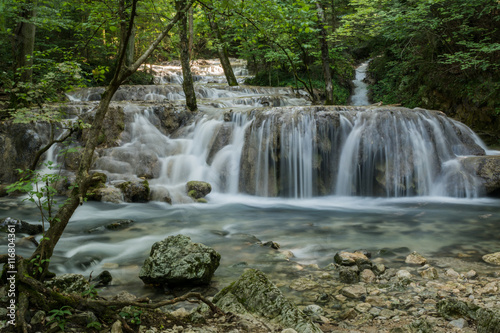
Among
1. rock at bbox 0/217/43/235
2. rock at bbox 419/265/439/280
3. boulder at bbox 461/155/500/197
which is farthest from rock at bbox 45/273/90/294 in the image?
boulder at bbox 461/155/500/197

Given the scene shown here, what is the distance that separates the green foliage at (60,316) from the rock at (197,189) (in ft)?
24.7

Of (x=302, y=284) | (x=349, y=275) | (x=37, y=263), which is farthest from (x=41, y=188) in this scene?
(x=349, y=275)

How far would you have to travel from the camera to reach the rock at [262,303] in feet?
8.78

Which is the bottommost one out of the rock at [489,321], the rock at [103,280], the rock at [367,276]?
the rock at [103,280]

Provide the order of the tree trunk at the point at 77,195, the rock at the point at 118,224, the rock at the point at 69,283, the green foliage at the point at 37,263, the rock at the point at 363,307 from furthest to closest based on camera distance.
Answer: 1. the rock at the point at 118,224
2. the rock at the point at 363,307
3. the rock at the point at 69,283
4. the tree trunk at the point at 77,195
5. the green foliage at the point at 37,263

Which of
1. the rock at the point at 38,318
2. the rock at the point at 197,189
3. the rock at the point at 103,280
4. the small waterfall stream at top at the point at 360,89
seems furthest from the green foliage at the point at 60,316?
the small waterfall stream at top at the point at 360,89

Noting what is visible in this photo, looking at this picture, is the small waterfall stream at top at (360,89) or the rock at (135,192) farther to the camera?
the small waterfall stream at top at (360,89)

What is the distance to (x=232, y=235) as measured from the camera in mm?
6566

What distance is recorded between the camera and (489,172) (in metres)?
9.20

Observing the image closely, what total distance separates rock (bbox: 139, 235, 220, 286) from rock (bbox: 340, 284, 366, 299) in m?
1.53

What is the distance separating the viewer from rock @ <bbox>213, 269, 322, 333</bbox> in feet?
8.78

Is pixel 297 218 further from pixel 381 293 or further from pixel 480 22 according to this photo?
pixel 480 22

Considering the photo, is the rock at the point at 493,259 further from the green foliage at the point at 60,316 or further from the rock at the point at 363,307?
the green foliage at the point at 60,316

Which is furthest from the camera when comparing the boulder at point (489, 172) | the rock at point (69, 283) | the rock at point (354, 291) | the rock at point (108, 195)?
the rock at point (108, 195)
